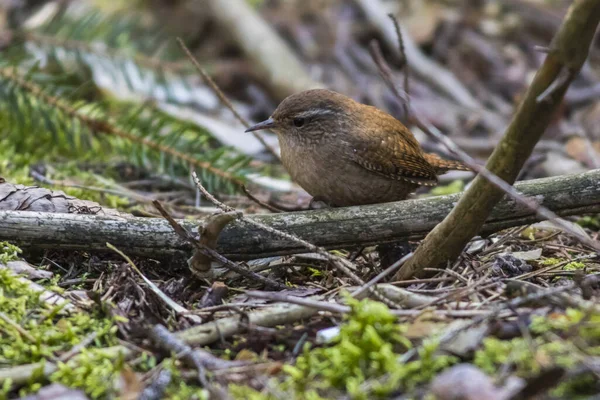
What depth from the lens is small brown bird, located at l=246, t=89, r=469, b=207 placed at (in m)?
4.15

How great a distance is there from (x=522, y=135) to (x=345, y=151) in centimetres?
166

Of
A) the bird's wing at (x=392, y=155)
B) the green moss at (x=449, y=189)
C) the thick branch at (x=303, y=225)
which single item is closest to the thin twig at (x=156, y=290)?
the thick branch at (x=303, y=225)

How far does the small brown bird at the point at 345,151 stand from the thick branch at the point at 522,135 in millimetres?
900

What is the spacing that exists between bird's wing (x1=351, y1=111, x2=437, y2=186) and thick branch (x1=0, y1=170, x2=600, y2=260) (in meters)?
0.55

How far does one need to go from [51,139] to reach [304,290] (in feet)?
10.0

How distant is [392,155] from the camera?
4320 millimetres

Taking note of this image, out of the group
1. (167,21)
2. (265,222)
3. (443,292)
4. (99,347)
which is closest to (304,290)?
(265,222)

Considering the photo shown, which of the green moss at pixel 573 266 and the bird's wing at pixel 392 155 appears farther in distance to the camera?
the bird's wing at pixel 392 155

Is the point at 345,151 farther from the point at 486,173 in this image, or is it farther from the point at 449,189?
the point at 486,173

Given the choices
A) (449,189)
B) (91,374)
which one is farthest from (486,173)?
(449,189)

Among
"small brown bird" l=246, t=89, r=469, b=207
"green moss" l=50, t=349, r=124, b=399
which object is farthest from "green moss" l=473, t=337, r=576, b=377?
"small brown bird" l=246, t=89, r=469, b=207

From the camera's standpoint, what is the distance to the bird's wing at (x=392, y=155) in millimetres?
4211

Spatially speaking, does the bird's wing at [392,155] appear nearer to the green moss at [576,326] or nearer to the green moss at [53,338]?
the green moss at [576,326]

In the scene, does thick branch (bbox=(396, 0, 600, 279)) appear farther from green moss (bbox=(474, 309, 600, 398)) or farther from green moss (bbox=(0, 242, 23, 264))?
green moss (bbox=(0, 242, 23, 264))
